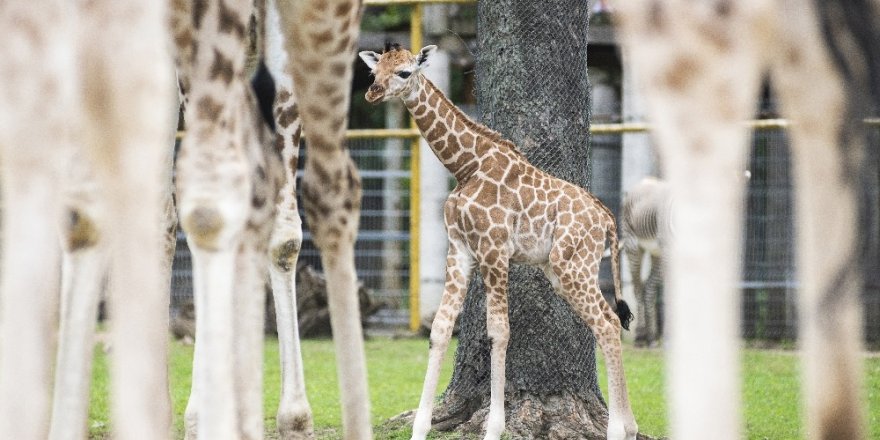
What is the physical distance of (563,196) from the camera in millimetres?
5965

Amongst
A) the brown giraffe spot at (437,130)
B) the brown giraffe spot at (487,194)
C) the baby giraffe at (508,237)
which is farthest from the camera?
the brown giraffe spot at (437,130)

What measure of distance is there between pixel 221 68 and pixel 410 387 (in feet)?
18.1

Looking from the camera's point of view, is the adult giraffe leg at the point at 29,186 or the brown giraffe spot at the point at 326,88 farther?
the brown giraffe spot at the point at 326,88

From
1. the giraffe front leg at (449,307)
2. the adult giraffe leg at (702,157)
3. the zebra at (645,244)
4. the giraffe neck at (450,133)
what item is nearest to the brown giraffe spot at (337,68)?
the adult giraffe leg at (702,157)

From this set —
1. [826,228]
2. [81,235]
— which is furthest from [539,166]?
[826,228]

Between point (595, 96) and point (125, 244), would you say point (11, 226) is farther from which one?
point (595, 96)

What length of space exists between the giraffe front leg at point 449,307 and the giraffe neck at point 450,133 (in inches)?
17.1

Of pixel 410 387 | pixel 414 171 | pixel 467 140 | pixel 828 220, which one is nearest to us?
pixel 828 220

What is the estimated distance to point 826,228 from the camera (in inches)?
84.7

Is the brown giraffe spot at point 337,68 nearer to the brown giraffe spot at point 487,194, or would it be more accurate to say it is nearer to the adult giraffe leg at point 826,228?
the adult giraffe leg at point 826,228

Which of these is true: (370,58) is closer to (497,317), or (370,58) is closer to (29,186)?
(497,317)

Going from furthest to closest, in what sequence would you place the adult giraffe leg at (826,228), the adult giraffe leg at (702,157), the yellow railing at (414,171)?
1. the yellow railing at (414,171)
2. the adult giraffe leg at (826,228)
3. the adult giraffe leg at (702,157)

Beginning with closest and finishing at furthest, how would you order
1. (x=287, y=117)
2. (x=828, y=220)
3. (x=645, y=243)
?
(x=828, y=220), (x=287, y=117), (x=645, y=243)

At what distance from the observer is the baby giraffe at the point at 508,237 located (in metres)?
5.80
